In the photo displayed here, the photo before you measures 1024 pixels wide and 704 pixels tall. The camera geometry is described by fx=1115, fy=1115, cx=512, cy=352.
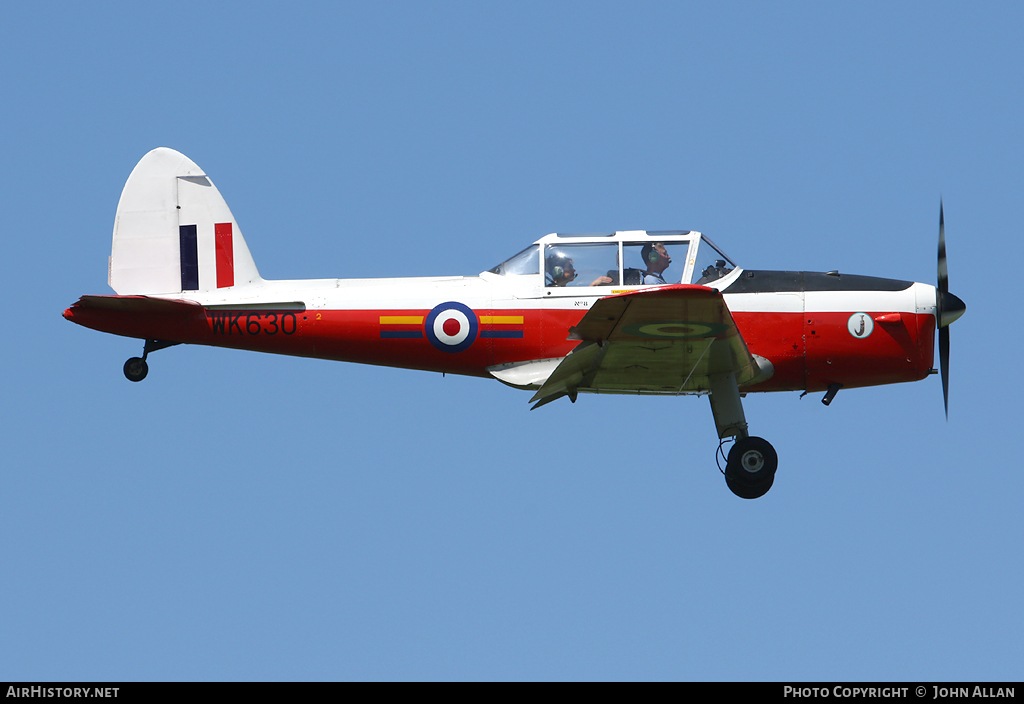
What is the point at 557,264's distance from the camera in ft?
38.2

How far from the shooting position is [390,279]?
12.2 meters

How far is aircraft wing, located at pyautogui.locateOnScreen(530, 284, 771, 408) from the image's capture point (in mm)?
9453

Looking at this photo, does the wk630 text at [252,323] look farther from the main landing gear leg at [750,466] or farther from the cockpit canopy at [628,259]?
the main landing gear leg at [750,466]

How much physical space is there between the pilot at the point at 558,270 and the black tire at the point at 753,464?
2474mm

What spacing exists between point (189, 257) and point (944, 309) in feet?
26.9

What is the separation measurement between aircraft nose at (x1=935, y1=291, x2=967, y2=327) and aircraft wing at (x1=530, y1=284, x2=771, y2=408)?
1.87 m

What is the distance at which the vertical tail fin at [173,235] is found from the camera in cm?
1251

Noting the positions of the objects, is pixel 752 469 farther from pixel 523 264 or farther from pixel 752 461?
pixel 523 264

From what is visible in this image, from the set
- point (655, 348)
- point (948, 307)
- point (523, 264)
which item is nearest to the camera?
point (655, 348)

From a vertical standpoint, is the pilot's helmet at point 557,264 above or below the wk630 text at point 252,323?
above

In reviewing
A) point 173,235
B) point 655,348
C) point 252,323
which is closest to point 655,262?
point 655,348

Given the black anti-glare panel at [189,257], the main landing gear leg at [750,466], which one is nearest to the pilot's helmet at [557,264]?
the main landing gear leg at [750,466]

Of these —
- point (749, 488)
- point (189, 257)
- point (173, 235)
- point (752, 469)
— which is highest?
point (173, 235)
